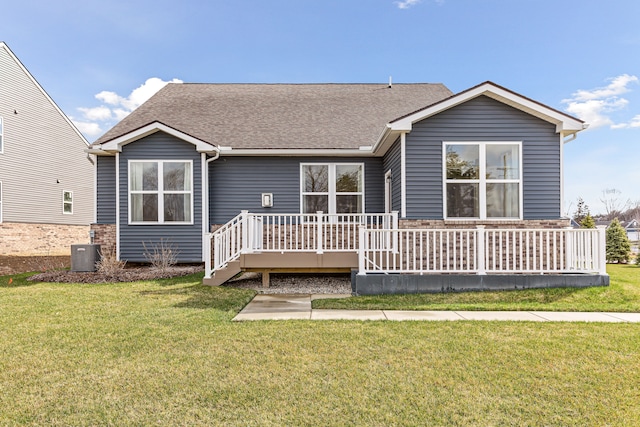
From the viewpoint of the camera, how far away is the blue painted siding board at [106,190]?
11.7m

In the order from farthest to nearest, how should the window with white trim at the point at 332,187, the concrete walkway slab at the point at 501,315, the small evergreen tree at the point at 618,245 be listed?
the small evergreen tree at the point at 618,245, the window with white trim at the point at 332,187, the concrete walkway slab at the point at 501,315

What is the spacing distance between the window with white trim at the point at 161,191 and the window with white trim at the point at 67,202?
37.4 feet

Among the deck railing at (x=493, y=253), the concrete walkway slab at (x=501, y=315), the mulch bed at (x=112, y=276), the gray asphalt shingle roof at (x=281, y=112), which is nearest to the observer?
the concrete walkway slab at (x=501, y=315)

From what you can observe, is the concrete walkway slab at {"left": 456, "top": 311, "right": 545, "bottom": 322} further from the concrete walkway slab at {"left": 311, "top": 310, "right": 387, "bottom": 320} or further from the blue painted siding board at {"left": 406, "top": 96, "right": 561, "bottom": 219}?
the blue painted siding board at {"left": 406, "top": 96, "right": 561, "bottom": 219}

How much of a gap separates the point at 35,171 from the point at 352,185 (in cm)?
1595

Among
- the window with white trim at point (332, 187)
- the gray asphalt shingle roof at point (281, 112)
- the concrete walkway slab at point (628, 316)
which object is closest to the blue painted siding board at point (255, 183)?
the window with white trim at point (332, 187)

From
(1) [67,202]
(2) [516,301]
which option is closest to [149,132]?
(2) [516,301]

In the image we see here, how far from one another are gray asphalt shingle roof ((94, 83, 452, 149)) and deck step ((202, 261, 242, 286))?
13.6 feet

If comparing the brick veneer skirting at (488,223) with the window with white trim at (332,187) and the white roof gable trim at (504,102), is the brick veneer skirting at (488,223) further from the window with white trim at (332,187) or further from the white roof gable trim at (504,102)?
the window with white trim at (332,187)

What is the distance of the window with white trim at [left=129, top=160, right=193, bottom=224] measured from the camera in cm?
1123

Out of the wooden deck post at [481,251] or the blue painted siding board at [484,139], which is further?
the blue painted siding board at [484,139]

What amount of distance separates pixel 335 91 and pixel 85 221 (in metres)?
15.9

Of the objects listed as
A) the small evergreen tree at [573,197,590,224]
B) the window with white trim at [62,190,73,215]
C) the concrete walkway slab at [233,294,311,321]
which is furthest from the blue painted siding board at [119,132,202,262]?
the small evergreen tree at [573,197,590,224]

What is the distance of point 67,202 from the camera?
20.0m
